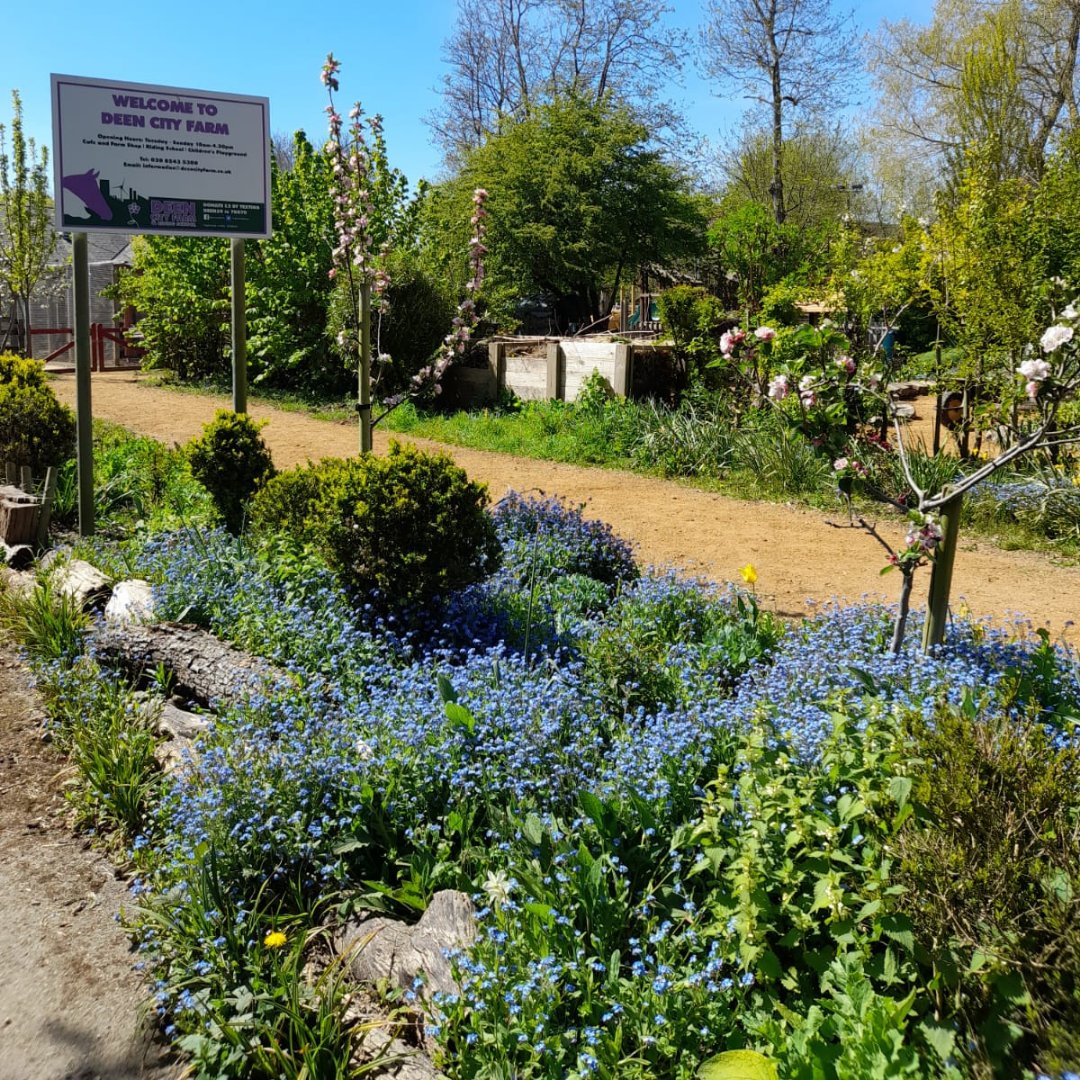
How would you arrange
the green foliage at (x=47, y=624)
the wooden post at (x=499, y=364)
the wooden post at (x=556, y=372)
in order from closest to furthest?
the green foliage at (x=47, y=624) < the wooden post at (x=556, y=372) < the wooden post at (x=499, y=364)

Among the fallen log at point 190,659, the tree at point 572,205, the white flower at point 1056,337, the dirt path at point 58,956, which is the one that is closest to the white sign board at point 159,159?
the fallen log at point 190,659

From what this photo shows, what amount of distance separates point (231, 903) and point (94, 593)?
3312 millimetres

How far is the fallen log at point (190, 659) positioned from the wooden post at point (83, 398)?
249 cm

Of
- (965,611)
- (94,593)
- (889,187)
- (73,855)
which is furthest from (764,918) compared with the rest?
(889,187)

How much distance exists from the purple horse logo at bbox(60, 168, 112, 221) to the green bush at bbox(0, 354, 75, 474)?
185cm

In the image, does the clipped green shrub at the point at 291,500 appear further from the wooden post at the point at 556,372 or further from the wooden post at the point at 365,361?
the wooden post at the point at 556,372

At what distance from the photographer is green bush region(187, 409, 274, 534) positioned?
7.03 m

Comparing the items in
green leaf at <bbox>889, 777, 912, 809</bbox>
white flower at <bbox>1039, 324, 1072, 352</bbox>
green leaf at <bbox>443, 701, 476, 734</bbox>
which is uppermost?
white flower at <bbox>1039, 324, 1072, 352</bbox>

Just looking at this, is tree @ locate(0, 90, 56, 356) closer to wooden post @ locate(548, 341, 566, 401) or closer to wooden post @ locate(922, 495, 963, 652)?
wooden post @ locate(548, 341, 566, 401)

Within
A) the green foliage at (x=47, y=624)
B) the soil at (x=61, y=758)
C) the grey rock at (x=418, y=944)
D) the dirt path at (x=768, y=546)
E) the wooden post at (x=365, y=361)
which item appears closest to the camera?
the grey rock at (x=418, y=944)

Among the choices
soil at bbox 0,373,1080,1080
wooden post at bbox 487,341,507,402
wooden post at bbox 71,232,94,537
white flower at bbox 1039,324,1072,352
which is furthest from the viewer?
wooden post at bbox 487,341,507,402

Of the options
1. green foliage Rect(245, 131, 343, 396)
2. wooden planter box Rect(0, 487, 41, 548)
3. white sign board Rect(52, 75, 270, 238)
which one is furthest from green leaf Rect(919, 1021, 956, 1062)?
green foliage Rect(245, 131, 343, 396)

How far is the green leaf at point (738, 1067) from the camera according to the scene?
224cm

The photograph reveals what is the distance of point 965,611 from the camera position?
17.3 feet
